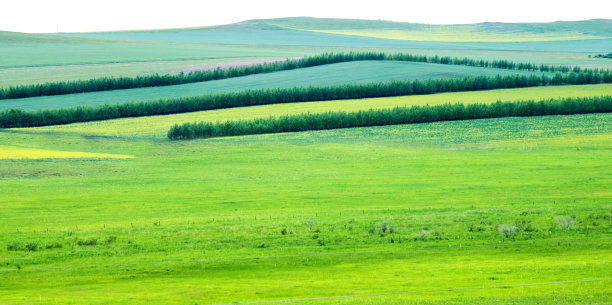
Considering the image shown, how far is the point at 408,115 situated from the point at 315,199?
2832cm

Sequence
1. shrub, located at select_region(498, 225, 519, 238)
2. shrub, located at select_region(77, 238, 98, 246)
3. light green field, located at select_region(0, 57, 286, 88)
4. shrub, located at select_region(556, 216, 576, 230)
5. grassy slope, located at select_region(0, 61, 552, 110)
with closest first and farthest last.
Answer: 1. shrub, located at select_region(77, 238, 98, 246)
2. shrub, located at select_region(498, 225, 519, 238)
3. shrub, located at select_region(556, 216, 576, 230)
4. grassy slope, located at select_region(0, 61, 552, 110)
5. light green field, located at select_region(0, 57, 286, 88)

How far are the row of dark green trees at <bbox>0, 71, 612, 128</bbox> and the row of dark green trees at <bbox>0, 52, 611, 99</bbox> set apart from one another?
651 cm

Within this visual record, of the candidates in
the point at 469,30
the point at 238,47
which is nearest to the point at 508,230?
the point at 238,47

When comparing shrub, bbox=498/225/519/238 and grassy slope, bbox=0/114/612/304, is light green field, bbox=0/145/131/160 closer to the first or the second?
grassy slope, bbox=0/114/612/304

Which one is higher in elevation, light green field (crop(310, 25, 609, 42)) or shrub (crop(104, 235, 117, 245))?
light green field (crop(310, 25, 609, 42))

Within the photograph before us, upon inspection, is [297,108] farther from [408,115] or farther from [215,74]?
[215,74]

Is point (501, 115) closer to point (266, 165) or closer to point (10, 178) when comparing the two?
point (266, 165)

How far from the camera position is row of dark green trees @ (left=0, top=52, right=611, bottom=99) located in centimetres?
7106

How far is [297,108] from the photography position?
196ft

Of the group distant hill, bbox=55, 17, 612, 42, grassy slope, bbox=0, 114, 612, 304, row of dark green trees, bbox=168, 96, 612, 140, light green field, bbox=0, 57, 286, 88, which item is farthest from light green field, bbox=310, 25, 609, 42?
grassy slope, bbox=0, 114, 612, 304

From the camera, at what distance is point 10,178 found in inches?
1262

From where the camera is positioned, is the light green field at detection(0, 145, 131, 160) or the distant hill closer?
the light green field at detection(0, 145, 131, 160)

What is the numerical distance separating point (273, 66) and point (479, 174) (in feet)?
181

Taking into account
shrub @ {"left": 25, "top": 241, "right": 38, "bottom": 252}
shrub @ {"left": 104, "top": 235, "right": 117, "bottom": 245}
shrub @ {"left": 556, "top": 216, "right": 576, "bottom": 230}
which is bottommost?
shrub @ {"left": 556, "top": 216, "right": 576, "bottom": 230}
